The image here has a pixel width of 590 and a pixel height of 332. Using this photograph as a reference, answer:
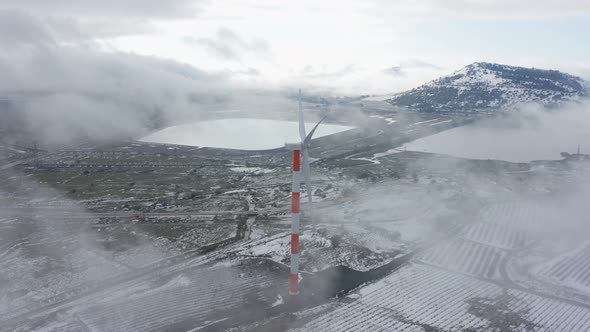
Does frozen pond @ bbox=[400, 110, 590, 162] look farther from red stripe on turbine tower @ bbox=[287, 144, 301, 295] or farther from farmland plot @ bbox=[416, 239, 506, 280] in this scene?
red stripe on turbine tower @ bbox=[287, 144, 301, 295]

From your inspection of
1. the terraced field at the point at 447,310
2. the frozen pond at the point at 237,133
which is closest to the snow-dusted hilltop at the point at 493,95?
the frozen pond at the point at 237,133

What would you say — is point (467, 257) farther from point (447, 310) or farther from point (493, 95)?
point (493, 95)

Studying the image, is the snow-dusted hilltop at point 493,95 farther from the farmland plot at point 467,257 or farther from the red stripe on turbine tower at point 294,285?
the red stripe on turbine tower at point 294,285

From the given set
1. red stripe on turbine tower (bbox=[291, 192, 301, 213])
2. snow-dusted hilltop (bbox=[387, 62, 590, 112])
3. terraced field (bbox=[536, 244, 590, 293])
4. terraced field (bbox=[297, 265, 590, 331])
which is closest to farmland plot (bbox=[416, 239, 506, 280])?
terraced field (bbox=[297, 265, 590, 331])

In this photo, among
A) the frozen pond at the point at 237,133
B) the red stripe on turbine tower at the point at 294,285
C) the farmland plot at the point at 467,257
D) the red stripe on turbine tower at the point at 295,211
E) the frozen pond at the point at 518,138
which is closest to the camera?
the red stripe on turbine tower at the point at 295,211

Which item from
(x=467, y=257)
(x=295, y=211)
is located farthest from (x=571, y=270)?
(x=295, y=211)
